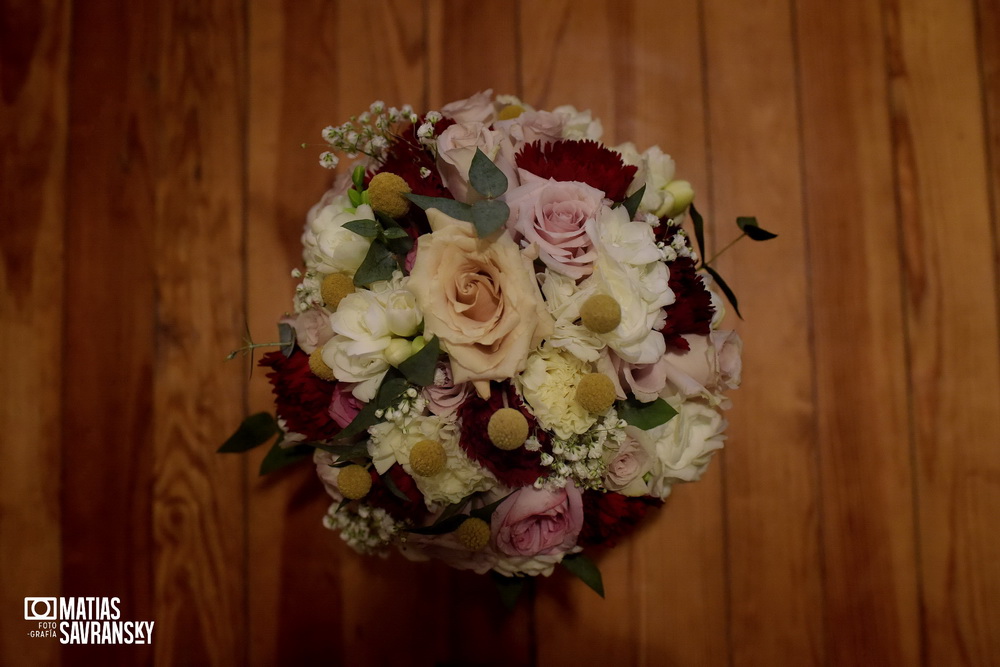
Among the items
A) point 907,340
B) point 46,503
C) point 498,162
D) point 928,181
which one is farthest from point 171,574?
point 928,181

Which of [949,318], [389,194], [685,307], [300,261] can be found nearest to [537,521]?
[685,307]

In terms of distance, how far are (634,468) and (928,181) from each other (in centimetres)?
83

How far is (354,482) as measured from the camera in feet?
2.16

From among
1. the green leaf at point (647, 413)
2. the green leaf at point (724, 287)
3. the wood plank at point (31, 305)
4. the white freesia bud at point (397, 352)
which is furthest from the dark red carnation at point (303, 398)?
the wood plank at point (31, 305)

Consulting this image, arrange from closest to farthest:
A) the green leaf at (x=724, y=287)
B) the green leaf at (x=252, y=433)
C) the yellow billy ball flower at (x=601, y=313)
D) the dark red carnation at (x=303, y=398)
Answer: the yellow billy ball flower at (x=601, y=313) → the dark red carnation at (x=303, y=398) → the green leaf at (x=724, y=287) → the green leaf at (x=252, y=433)

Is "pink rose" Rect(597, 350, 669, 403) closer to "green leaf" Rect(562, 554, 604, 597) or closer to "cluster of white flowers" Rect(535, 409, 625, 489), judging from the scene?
"cluster of white flowers" Rect(535, 409, 625, 489)

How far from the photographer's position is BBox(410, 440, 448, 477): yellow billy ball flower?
0.61m

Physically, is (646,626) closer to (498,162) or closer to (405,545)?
(405,545)

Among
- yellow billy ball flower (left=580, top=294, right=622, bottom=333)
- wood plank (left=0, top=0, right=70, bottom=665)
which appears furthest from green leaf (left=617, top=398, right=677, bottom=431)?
wood plank (left=0, top=0, right=70, bottom=665)

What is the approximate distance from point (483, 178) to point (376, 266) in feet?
0.48

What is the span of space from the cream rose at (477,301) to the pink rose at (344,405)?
13 centimetres

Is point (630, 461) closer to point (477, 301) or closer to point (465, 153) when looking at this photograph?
point (477, 301)

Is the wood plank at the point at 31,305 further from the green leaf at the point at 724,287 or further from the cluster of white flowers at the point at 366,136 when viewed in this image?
the green leaf at the point at 724,287

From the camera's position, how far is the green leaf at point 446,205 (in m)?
0.62
